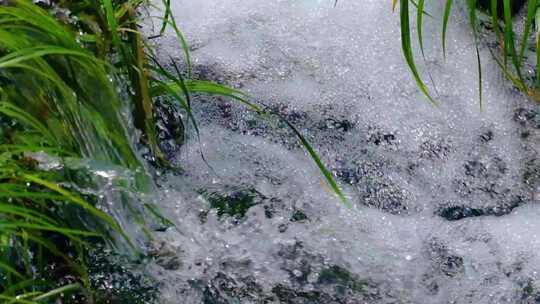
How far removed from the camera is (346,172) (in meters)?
2.00

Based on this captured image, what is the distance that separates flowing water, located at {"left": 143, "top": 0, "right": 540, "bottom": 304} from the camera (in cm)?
171

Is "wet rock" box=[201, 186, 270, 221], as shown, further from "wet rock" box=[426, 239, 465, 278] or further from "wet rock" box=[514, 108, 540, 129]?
"wet rock" box=[514, 108, 540, 129]

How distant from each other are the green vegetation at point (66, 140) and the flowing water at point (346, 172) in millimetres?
190

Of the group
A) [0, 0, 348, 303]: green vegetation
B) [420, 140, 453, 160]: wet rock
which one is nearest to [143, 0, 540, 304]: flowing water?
[420, 140, 453, 160]: wet rock

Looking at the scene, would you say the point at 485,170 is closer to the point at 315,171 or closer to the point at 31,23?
the point at 315,171

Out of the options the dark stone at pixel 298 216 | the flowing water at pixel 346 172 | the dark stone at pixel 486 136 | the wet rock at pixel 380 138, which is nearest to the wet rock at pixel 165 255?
the flowing water at pixel 346 172

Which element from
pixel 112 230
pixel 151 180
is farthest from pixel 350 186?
pixel 112 230

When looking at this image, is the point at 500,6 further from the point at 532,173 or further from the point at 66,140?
the point at 66,140

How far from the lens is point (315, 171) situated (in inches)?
77.8

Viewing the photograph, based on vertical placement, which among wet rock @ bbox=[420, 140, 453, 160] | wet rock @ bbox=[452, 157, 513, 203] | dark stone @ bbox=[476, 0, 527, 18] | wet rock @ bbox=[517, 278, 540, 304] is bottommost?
wet rock @ bbox=[517, 278, 540, 304]

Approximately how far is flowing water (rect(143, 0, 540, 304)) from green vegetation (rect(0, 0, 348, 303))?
19cm

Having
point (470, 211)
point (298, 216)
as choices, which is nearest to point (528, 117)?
point (470, 211)

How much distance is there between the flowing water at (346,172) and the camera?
5.63ft

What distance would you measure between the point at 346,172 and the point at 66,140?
0.77m
